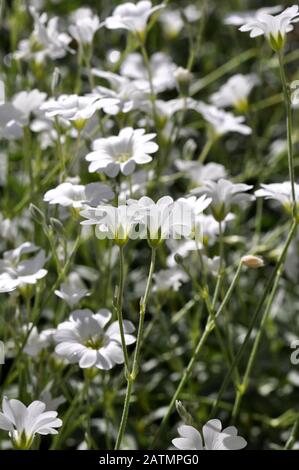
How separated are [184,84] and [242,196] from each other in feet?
0.69

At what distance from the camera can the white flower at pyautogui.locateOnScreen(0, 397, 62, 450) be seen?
0.72m

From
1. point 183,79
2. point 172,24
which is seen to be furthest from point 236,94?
point 172,24

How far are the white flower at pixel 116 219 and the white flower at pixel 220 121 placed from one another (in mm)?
439

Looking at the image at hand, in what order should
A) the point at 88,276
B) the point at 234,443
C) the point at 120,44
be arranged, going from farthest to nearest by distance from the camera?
the point at 120,44 < the point at 88,276 < the point at 234,443

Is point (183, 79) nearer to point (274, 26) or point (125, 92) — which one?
point (125, 92)

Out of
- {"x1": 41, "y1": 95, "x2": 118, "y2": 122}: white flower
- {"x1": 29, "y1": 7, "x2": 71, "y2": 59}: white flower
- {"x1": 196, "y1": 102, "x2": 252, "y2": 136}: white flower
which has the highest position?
{"x1": 29, "y1": 7, "x2": 71, "y2": 59}: white flower

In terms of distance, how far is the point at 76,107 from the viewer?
0.88 meters

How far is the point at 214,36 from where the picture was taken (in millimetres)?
1833

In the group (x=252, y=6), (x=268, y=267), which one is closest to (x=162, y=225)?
(x=268, y=267)

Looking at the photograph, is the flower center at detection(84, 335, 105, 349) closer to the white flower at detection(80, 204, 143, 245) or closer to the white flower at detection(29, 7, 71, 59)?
the white flower at detection(80, 204, 143, 245)

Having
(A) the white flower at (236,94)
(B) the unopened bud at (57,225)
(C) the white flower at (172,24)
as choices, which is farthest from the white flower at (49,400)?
(C) the white flower at (172,24)

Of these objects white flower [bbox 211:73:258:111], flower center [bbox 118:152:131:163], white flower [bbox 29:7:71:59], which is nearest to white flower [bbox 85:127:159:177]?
flower center [bbox 118:152:131:163]

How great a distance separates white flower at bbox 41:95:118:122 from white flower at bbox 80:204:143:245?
14 centimetres
